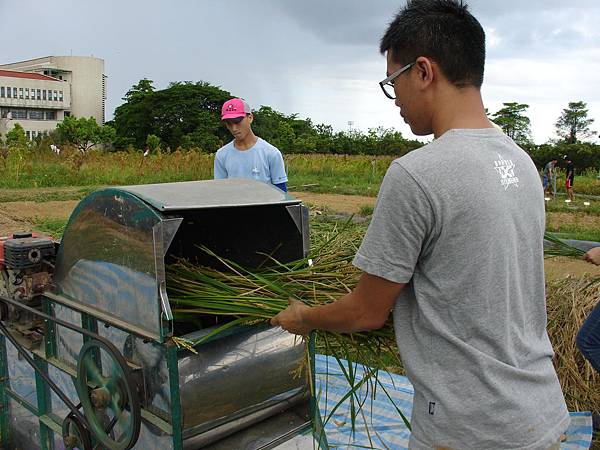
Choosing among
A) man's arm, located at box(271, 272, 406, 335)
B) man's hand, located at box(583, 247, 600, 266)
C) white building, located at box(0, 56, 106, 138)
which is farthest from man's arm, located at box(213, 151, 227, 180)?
white building, located at box(0, 56, 106, 138)

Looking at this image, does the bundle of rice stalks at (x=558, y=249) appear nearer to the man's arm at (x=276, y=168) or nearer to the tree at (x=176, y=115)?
the man's arm at (x=276, y=168)

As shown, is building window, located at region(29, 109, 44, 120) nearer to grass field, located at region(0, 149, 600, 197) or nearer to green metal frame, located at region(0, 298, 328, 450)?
grass field, located at region(0, 149, 600, 197)

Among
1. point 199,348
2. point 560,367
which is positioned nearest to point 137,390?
point 199,348

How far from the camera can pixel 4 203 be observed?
41.8 feet

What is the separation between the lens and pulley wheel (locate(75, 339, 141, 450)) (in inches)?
83.9

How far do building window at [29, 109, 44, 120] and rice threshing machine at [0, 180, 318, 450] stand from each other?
74.7 m

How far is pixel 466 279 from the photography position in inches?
54.9

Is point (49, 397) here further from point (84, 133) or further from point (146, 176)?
point (84, 133)

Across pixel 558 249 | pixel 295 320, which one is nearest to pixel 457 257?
pixel 295 320

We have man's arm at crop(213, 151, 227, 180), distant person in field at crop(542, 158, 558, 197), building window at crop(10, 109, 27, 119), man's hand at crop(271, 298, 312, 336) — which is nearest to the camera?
man's hand at crop(271, 298, 312, 336)

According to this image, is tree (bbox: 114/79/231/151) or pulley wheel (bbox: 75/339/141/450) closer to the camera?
pulley wheel (bbox: 75/339/141/450)

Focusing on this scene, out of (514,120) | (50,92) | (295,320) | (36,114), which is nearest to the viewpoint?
(295,320)

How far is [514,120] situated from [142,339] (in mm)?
39529

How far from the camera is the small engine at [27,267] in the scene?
2.65m
